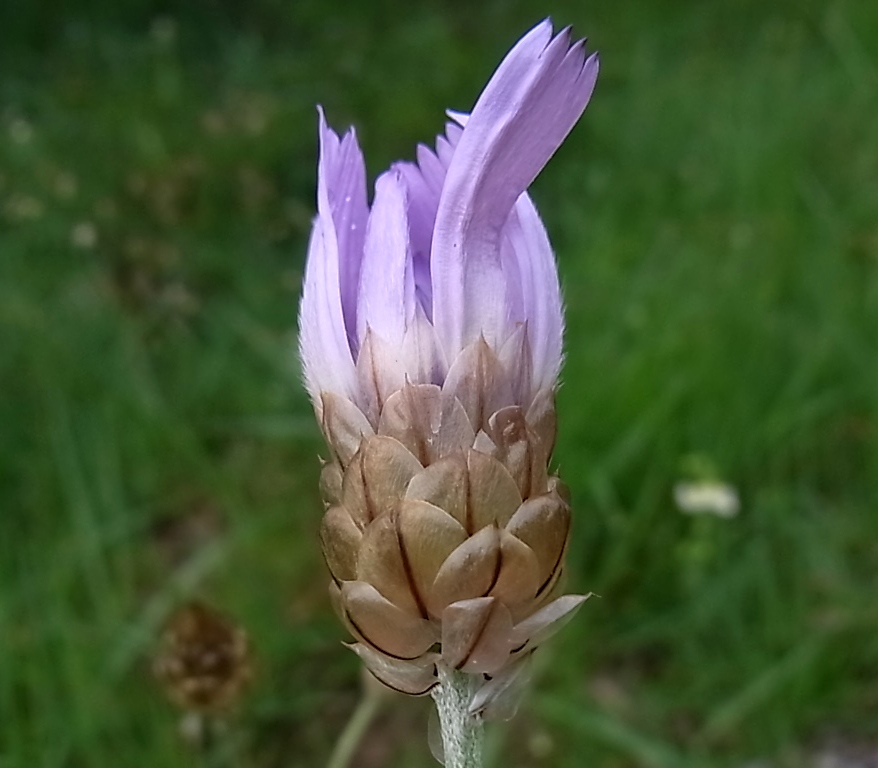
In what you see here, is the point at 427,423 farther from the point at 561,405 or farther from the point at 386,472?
the point at 561,405

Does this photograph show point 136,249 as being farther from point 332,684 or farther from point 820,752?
point 820,752

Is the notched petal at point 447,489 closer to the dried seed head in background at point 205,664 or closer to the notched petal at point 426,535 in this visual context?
the notched petal at point 426,535

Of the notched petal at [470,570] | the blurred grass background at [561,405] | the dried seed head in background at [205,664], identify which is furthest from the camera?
the blurred grass background at [561,405]

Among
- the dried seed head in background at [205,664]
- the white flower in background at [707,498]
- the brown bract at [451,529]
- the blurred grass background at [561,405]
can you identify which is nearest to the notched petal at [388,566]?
the brown bract at [451,529]

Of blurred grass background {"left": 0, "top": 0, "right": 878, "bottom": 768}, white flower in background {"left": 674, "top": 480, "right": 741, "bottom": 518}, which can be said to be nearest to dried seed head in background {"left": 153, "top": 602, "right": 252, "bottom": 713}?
blurred grass background {"left": 0, "top": 0, "right": 878, "bottom": 768}

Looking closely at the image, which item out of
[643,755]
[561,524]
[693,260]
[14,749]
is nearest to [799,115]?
[693,260]

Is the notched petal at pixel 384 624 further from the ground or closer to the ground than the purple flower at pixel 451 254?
closer to the ground

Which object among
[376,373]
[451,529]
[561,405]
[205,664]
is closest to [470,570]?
[451,529]
